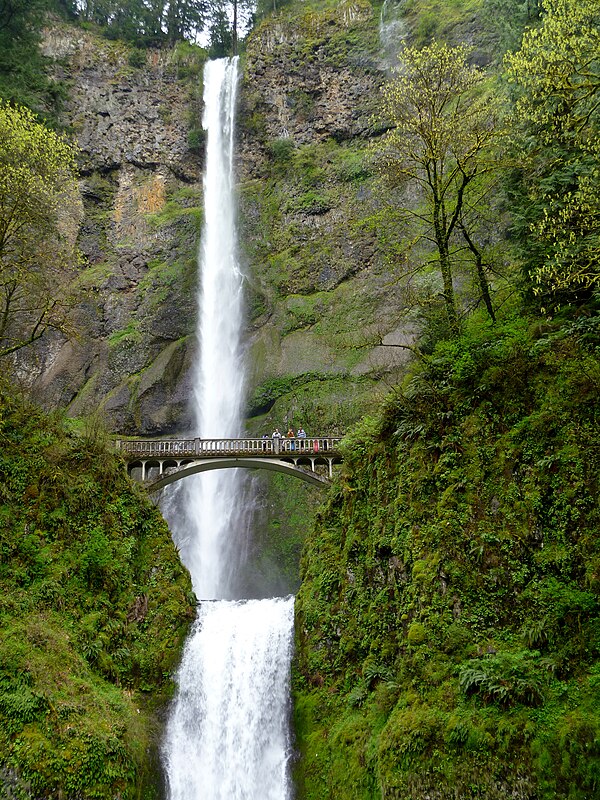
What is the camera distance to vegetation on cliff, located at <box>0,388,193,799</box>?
11531 mm

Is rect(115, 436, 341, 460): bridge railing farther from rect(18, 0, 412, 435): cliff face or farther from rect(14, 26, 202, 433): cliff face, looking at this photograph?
rect(14, 26, 202, 433): cliff face

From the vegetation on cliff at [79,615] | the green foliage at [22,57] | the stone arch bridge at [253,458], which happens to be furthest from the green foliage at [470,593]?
the green foliage at [22,57]

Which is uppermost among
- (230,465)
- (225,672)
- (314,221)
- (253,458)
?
(314,221)

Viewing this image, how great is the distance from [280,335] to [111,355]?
9953 millimetres

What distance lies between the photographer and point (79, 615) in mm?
14820

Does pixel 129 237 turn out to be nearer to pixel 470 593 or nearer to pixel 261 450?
pixel 261 450

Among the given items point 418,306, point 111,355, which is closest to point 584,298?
point 418,306

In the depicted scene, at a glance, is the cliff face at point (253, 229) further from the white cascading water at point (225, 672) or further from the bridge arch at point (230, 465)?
the bridge arch at point (230, 465)

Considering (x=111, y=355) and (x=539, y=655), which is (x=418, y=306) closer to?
(x=539, y=655)

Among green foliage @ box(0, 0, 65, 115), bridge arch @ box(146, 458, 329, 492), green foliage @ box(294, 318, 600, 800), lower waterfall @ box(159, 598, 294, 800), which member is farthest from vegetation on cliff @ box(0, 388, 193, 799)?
green foliage @ box(0, 0, 65, 115)

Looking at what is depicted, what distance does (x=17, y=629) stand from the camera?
514 inches

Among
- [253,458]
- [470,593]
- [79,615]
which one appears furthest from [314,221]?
[470,593]

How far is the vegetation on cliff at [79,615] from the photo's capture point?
11.5 meters

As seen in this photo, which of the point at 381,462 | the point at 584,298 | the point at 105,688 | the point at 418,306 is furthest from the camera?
the point at 418,306
